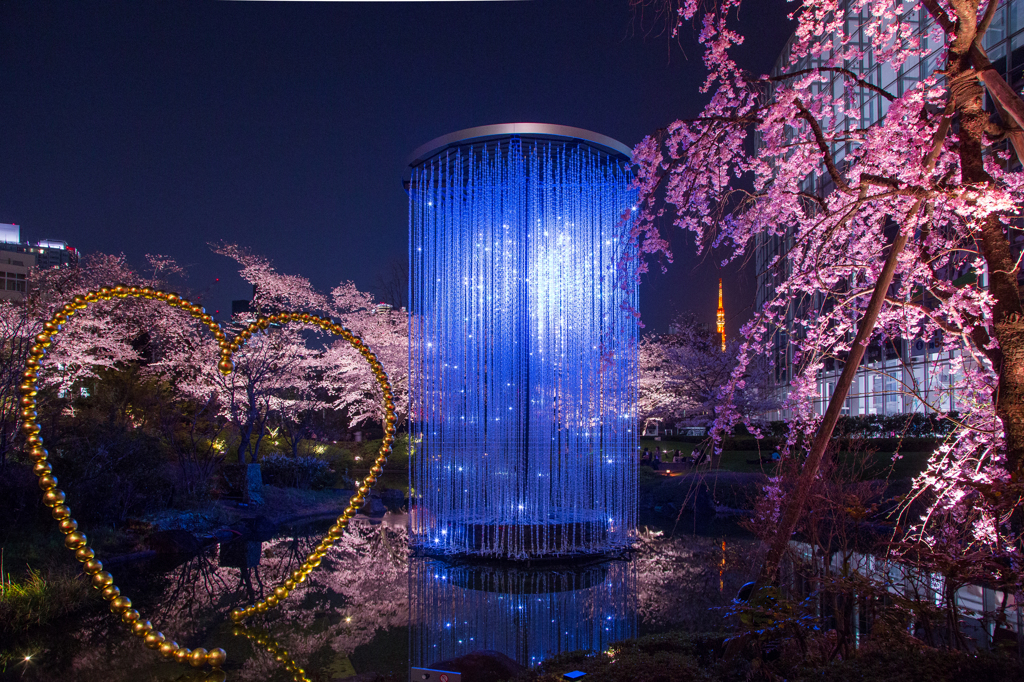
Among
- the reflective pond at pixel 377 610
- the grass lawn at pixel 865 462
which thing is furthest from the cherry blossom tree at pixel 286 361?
the grass lawn at pixel 865 462

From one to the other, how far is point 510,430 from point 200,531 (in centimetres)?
533

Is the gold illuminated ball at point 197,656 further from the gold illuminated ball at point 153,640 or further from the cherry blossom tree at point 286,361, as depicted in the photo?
the cherry blossom tree at point 286,361

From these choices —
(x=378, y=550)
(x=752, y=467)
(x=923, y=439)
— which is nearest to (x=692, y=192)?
(x=378, y=550)

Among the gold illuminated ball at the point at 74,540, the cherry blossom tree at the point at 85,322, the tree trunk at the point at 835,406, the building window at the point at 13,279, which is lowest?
the gold illuminated ball at the point at 74,540

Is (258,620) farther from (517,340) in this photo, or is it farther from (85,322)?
(85,322)

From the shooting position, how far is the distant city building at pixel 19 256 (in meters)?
16.0

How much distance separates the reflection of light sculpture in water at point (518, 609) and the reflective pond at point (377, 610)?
0.07ft

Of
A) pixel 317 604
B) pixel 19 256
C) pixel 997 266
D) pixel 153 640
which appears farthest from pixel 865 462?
pixel 19 256

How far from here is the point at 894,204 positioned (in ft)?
13.8

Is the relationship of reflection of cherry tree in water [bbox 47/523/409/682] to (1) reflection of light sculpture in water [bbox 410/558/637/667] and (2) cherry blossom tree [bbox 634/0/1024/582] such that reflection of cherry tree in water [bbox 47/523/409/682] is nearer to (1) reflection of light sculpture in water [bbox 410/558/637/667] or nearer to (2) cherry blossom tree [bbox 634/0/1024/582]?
(1) reflection of light sculpture in water [bbox 410/558/637/667]

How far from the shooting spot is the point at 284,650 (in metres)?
4.82

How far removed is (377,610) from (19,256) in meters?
27.7

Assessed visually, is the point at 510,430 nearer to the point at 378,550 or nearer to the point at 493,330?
the point at 493,330

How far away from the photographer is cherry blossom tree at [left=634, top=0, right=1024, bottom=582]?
3107mm
